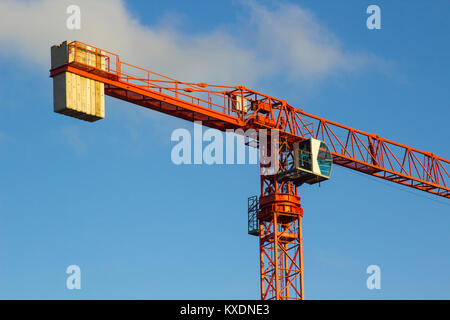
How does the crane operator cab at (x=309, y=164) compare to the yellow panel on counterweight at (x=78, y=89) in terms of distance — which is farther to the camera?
the crane operator cab at (x=309, y=164)

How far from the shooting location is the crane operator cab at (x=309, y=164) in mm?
101750

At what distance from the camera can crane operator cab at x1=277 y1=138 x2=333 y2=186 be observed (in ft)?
334

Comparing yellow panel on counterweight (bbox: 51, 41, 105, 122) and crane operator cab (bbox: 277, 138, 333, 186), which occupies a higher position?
yellow panel on counterweight (bbox: 51, 41, 105, 122)

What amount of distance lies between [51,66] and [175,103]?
11.8 metres

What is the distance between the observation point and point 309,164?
335 ft

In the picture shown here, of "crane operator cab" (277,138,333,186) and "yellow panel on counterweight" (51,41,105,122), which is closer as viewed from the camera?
"yellow panel on counterweight" (51,41,105,122)

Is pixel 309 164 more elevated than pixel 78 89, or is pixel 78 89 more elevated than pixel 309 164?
pixel 78 89

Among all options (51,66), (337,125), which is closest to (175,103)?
(51,66)

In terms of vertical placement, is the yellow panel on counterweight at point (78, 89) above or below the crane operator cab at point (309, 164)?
above

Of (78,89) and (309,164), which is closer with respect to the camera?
(78,89)
